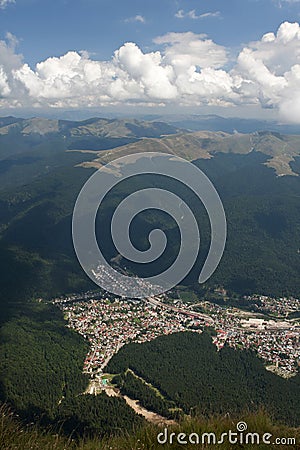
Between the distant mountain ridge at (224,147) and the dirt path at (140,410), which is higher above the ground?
the distant mountain ridge at (224,147)

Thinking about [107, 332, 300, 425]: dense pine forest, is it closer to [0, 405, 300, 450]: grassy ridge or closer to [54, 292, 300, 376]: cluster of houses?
[54, 292, 300, 376]: cluster of houses

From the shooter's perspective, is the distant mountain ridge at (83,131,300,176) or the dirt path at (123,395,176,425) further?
the distant mountain ridge at (83,131,300,176)

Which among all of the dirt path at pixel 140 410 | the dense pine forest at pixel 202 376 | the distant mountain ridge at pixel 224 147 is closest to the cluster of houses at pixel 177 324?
the dense pine forest at pixel 202 376

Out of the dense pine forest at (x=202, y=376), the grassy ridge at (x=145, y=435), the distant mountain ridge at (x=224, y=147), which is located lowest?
the dense pine forest at (x=202, y=376)

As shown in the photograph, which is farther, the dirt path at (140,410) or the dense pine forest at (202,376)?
the dense pine forest at (202,376)

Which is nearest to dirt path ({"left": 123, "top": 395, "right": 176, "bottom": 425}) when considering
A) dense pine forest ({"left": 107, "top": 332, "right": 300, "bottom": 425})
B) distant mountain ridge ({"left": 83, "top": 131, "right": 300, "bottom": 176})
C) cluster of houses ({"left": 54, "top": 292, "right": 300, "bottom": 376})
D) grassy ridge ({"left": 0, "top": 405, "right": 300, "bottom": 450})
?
dense pine forest ({"left": 107, "top": 332, "right": 300, "bottom": 425})

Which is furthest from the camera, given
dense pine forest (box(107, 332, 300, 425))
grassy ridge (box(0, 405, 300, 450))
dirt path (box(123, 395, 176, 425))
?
dense pine forest (box(107, 332, 300, 425))

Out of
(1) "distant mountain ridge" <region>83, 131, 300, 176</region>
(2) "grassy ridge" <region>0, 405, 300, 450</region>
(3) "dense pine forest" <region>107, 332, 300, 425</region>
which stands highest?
(1) "distant mountain ridge" <region>83, 131, 300, 176</region>

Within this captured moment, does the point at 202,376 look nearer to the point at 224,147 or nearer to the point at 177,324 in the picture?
the point at 177,324

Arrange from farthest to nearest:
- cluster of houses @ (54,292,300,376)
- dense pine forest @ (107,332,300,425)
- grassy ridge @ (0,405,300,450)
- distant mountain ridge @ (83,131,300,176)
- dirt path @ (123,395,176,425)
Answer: distant mountain ridge @ (83,131,300,176) → cluster of houses @ (54,292,300,376) → dense pine forest @ (107,332,300,425) → dirt path @ (123,395,176,425) → grassy ridge @ (0,405,300,450)

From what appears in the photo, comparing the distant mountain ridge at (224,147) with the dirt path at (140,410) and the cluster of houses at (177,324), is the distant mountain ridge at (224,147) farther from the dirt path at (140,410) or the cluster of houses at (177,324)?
the dirt path at (140,410)

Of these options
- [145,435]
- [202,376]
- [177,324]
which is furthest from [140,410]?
[145,435]

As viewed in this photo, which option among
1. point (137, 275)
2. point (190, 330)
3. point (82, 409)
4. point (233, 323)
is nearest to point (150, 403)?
point (82, 409)
